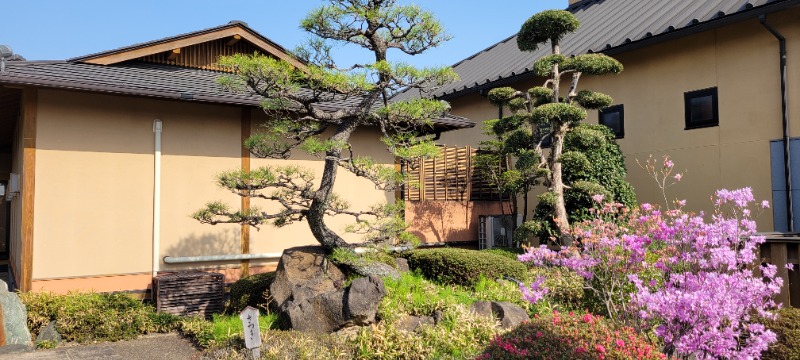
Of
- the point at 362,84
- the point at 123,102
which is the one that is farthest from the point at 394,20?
the point at 123,102

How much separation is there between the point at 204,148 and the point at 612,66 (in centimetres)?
740

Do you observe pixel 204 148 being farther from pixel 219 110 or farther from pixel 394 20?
pixel 394 20

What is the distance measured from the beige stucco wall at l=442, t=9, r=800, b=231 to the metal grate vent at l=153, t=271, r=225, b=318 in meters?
8.82

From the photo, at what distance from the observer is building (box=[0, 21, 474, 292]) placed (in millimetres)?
8539

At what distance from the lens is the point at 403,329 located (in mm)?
6582

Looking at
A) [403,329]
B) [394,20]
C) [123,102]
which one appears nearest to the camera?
[403,329]

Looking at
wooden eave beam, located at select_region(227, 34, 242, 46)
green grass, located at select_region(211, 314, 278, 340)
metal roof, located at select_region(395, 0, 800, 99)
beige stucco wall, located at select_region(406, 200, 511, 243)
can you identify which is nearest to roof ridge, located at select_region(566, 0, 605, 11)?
metal roof, located at select_region(395, 0, 800, 99)

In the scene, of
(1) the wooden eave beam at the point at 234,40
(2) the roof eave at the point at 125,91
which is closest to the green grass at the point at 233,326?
(2) the roof eave at the point at 125,91

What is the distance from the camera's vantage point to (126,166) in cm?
924

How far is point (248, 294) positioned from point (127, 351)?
1849 millimetres

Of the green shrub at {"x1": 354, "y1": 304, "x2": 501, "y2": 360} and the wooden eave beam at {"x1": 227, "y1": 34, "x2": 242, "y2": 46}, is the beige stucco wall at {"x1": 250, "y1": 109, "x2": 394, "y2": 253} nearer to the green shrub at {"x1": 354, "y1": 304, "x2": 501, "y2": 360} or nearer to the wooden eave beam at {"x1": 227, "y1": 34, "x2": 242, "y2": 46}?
the wooden eave beam at {"x1": 227, "y1": 34, "x2": 242, "y2": 46}

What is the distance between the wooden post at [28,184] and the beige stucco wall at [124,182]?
9cm

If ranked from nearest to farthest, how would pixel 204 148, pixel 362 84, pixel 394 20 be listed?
pixel 362 84 < pixel 394 20 < pixel 204 148

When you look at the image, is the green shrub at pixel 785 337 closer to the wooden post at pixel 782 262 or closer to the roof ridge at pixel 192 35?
the wooden post at pixel 782 262
